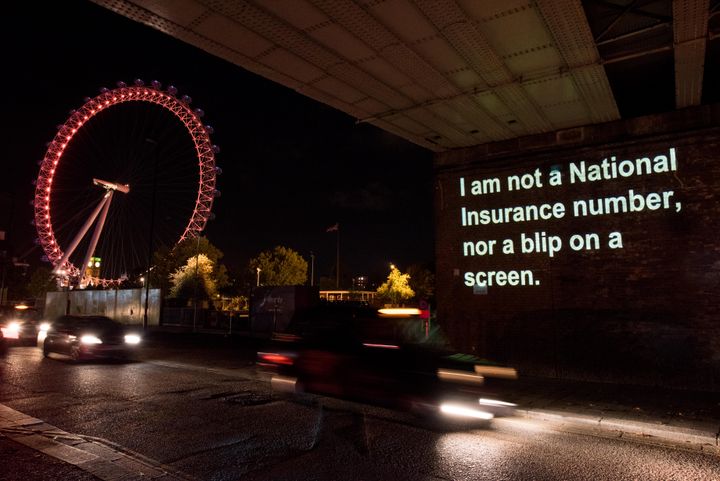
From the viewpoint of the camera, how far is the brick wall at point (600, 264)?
941cm

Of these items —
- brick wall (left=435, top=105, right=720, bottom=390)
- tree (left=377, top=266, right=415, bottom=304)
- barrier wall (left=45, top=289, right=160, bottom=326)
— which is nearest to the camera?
brick wall (left=435, top=105, right=720, bottom=390)

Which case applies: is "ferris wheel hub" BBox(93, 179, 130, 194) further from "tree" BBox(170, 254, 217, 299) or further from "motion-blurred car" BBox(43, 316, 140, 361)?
"motion-blurred car" BBox(43, 316, 140, 361)

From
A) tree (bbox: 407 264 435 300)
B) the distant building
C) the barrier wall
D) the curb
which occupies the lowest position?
the curb

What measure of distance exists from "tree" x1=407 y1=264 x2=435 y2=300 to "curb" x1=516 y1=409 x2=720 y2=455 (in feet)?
250

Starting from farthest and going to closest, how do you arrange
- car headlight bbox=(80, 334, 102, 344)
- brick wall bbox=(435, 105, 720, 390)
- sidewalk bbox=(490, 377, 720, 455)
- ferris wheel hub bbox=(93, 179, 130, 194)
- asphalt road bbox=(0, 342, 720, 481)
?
ferris wheel hub bbox=(93, 179, 130, 194) → car headlight bbox=(80, 334, 102, 344) → brick wall bbox=(435, 105, 720, 390) → sidewalk bbox=(490, 377, 720, 455) → asphalt road bbox=(0, 342, 720, 481)

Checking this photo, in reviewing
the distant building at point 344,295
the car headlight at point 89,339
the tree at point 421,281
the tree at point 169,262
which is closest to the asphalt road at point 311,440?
the car headlight at point 89,339

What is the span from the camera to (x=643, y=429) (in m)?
6.86

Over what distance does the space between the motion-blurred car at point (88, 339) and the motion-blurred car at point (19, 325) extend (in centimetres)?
550

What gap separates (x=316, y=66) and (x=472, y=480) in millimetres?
6918

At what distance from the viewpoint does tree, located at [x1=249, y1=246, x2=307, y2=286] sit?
87.3 metres

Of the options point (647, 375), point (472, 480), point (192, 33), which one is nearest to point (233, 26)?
point (192, 33)

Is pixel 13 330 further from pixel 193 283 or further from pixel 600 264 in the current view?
pixel 193 283

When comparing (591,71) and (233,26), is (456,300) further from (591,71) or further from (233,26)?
(233,26)

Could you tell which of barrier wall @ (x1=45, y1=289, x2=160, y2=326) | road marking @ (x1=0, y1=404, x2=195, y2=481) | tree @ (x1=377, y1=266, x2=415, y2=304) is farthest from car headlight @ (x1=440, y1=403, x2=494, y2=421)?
tree @ (x1=377, y1=266, x2=415, y2=304)
